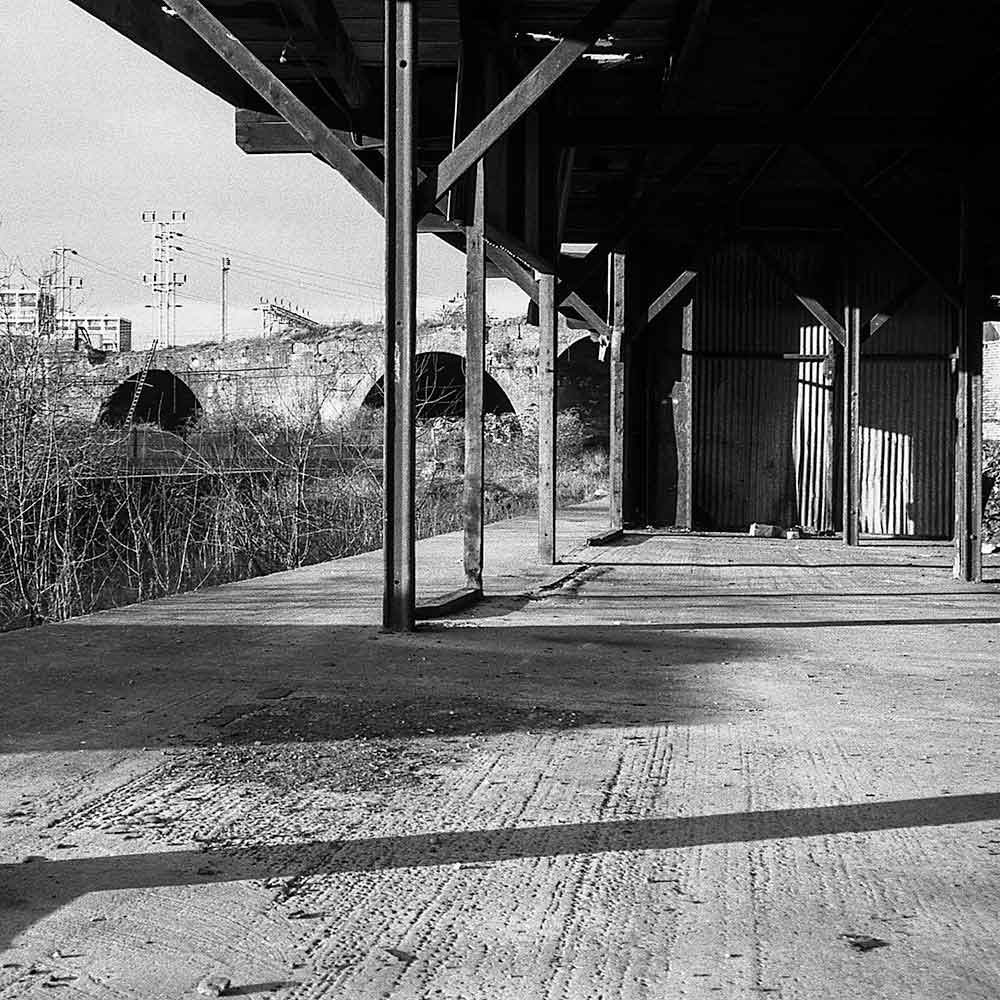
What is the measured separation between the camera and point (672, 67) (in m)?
9.12

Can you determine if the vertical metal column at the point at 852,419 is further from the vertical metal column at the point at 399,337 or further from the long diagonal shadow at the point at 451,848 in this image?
the long diagonal shadow at the point at 451,848

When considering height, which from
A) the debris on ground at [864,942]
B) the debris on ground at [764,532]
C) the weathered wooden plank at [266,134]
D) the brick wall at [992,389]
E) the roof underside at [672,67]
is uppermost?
the roof underside at [672,67]

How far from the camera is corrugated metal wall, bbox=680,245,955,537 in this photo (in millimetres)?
15742

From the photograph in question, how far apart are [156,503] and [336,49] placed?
753 centimetres

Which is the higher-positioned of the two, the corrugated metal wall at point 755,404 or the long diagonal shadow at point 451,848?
the corrugated metal wall at point 755,404

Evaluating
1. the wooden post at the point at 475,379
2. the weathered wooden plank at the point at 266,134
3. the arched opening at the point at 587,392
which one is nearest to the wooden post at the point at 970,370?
the wooden post at the point at 475,379

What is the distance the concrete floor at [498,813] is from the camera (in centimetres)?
223

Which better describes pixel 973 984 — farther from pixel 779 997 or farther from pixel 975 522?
pixel 975 522

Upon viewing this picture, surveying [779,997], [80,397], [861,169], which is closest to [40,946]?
[779,997]

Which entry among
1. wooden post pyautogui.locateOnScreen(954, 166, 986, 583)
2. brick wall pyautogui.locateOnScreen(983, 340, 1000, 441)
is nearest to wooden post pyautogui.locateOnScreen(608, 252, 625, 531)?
wooden post pyautogui.locateOnScreen(954, 166, 986, 583)

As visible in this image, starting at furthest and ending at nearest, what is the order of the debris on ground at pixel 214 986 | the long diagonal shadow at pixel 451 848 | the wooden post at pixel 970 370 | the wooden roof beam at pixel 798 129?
1. the wooden post at pixel 970 370
2. the wooden roof beam at pixel 798 129
3. the long diagonal shadow at pixel 451 848
4. the debris on ground at pixel 214 986

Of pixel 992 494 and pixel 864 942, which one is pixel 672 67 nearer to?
pixel 864 942

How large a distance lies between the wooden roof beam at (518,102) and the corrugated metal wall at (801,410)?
9.37 metres

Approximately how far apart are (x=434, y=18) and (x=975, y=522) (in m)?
5.11
